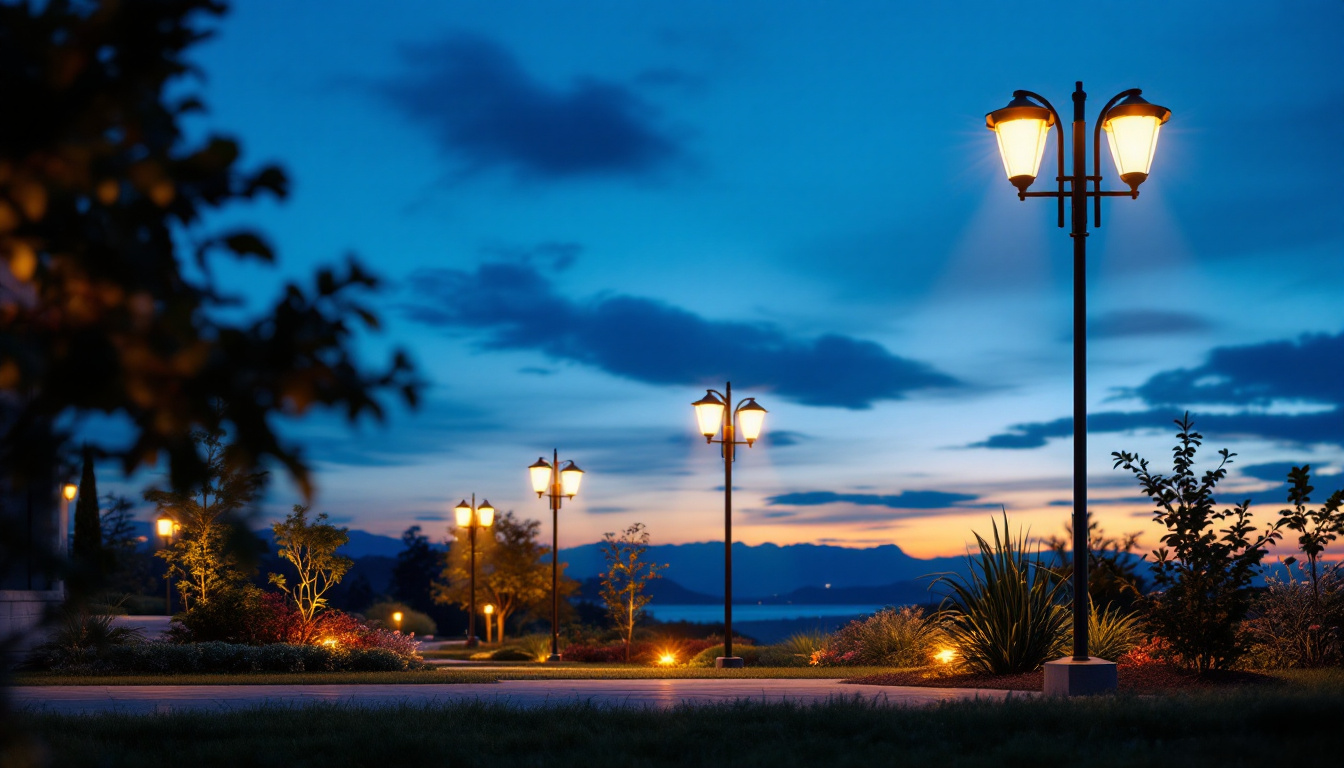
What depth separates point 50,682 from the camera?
558 inches

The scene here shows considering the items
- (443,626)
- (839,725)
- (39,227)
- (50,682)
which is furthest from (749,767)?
(443,626)

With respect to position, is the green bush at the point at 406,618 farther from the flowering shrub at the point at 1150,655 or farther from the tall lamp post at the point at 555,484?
the flowering shrub at the point at 1150,655

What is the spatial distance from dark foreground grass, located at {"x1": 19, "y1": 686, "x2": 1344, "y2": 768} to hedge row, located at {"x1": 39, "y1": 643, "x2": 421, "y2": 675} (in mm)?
8138

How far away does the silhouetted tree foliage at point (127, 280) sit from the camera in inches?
102

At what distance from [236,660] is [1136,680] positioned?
41.4 ft

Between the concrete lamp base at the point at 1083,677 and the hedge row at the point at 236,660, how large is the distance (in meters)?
11.1

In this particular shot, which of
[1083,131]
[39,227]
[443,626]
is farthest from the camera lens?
[443,626]

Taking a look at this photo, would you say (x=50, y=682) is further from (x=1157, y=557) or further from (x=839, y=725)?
(x=1157, y=557)

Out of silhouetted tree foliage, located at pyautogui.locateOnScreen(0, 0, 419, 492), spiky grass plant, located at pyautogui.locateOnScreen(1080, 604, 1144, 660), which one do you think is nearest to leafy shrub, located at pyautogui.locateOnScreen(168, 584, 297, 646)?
spiky grass plant, located at pyautogui.locateOnScreen(1080, 604, 1144, 660)

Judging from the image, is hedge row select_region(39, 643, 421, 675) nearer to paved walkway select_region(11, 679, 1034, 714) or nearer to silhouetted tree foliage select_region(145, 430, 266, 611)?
silhouetted tree foliage select_region(145, 430, 266, 611)

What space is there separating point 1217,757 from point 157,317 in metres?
5.75

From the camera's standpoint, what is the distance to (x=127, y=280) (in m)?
2.72

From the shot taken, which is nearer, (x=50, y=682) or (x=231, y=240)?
(x=231, y=240)

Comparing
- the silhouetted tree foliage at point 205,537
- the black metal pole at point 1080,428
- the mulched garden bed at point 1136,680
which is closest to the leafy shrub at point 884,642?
the mulched garden bed at point 1136,680
